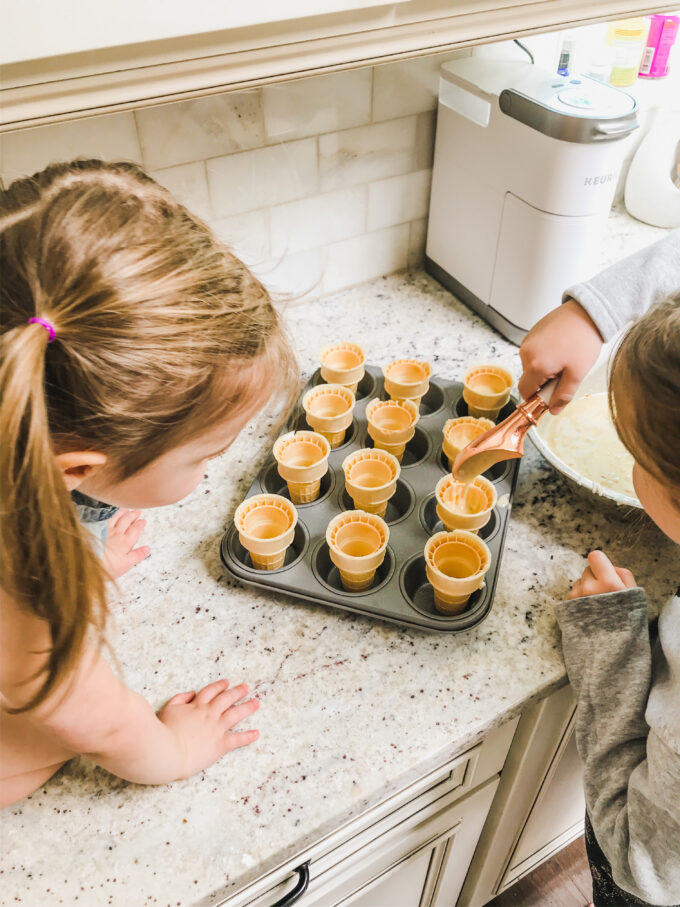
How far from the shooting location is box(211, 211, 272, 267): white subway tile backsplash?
1.01 metres

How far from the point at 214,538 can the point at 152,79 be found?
0.48 metres

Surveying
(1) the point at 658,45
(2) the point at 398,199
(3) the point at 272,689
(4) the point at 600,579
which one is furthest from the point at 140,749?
(1) the point at 658,45

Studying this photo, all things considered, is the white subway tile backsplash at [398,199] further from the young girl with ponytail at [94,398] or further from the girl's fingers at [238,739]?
the girl's fingers at [238,739]

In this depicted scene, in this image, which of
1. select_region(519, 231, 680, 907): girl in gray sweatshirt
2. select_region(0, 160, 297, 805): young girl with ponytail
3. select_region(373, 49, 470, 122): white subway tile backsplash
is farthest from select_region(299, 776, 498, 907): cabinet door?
select_region(373, 49, 470, 122): white subway tile backsplash

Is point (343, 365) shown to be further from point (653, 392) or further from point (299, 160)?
point (653, 392)

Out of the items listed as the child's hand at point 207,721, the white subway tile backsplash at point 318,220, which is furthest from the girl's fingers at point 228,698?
the white subway tile backsplash at point 318,220

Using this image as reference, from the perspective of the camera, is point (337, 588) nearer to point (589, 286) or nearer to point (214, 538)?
point (214, 538)

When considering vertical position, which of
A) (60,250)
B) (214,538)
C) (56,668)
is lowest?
(214,538)

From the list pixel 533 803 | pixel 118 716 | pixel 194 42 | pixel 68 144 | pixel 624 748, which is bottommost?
pixel 533 803

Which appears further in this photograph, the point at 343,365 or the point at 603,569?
the point at 343,365

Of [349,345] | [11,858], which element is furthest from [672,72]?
[11,858]

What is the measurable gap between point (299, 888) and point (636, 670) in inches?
15.1

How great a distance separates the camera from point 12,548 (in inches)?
17.3

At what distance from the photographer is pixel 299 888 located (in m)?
0.66
